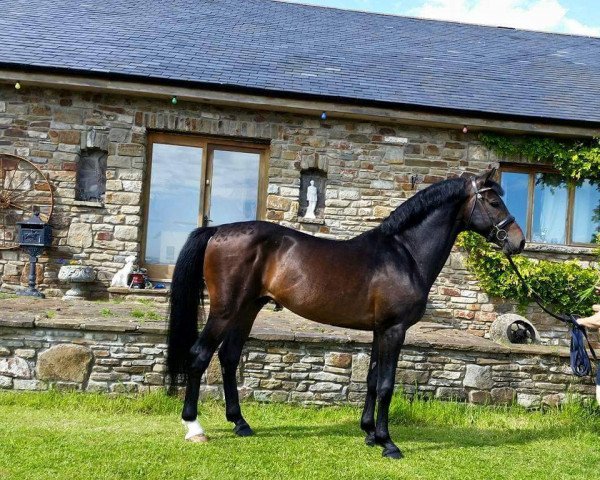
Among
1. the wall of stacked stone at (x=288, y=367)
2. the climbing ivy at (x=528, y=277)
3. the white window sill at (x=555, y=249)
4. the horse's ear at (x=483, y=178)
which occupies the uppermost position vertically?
the horse's ear at (x=483, y=178)

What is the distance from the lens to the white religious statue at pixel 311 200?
898 cm

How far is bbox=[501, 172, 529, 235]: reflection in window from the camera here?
936 cm

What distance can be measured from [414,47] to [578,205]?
4.66m

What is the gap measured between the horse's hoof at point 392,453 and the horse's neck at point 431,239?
4.01ft

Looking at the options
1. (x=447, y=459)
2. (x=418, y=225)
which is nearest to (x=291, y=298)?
(x=418, y=225)

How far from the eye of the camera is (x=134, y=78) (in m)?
8.20

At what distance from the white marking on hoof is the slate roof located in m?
5.17

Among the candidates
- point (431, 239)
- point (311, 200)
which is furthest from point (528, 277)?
point (431, 239)

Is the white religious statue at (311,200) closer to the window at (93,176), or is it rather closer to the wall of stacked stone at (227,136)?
the wall of stacked stone at (227,136)

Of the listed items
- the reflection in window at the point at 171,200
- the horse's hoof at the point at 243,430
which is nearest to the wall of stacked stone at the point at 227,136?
the reflection in window at the point at 171,200

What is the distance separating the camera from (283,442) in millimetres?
4477

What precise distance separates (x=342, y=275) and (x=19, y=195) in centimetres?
608

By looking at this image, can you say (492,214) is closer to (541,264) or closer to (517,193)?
(541,264)

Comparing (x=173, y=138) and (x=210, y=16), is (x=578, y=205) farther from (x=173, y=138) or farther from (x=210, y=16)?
(x=210, y=16)
